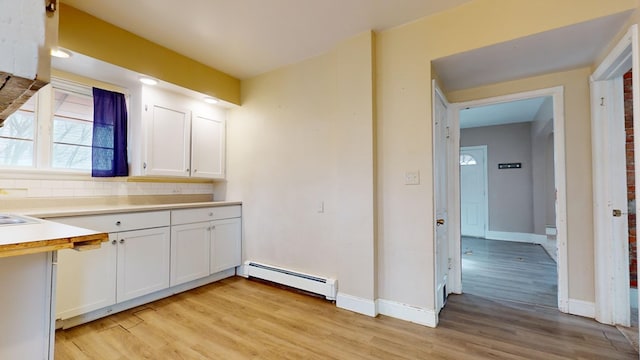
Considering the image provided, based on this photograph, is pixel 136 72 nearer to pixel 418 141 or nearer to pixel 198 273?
pixel 198 273

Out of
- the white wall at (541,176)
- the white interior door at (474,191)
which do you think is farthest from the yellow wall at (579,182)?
the white interior door at (474,191)

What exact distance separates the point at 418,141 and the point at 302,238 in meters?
1.57

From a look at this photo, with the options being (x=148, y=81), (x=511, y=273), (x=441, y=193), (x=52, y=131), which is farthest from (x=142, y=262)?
(x=511, y=273)

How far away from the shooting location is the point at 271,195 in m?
3.34

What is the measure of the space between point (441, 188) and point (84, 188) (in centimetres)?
349

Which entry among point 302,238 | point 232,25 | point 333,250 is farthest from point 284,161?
point 232,25

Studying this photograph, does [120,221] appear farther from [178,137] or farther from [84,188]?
[178,137]

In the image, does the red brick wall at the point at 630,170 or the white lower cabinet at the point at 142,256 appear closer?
the white lower cabinet at the point at 142,256

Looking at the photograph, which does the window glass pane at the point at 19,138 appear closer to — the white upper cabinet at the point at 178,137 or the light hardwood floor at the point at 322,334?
the white upper cabinet at the point at 178,137

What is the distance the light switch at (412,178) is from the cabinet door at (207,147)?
240 centimetres

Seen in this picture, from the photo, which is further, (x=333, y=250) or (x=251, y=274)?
(x=251, y=274)

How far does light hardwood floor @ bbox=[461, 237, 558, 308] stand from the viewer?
299cm

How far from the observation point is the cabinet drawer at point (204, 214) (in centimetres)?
291

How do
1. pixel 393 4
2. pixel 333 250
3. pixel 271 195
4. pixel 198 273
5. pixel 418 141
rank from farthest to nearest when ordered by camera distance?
pixel 271 195
pixel 198 273
pixel 333 250
pixel 418 141
pixel 393 4
